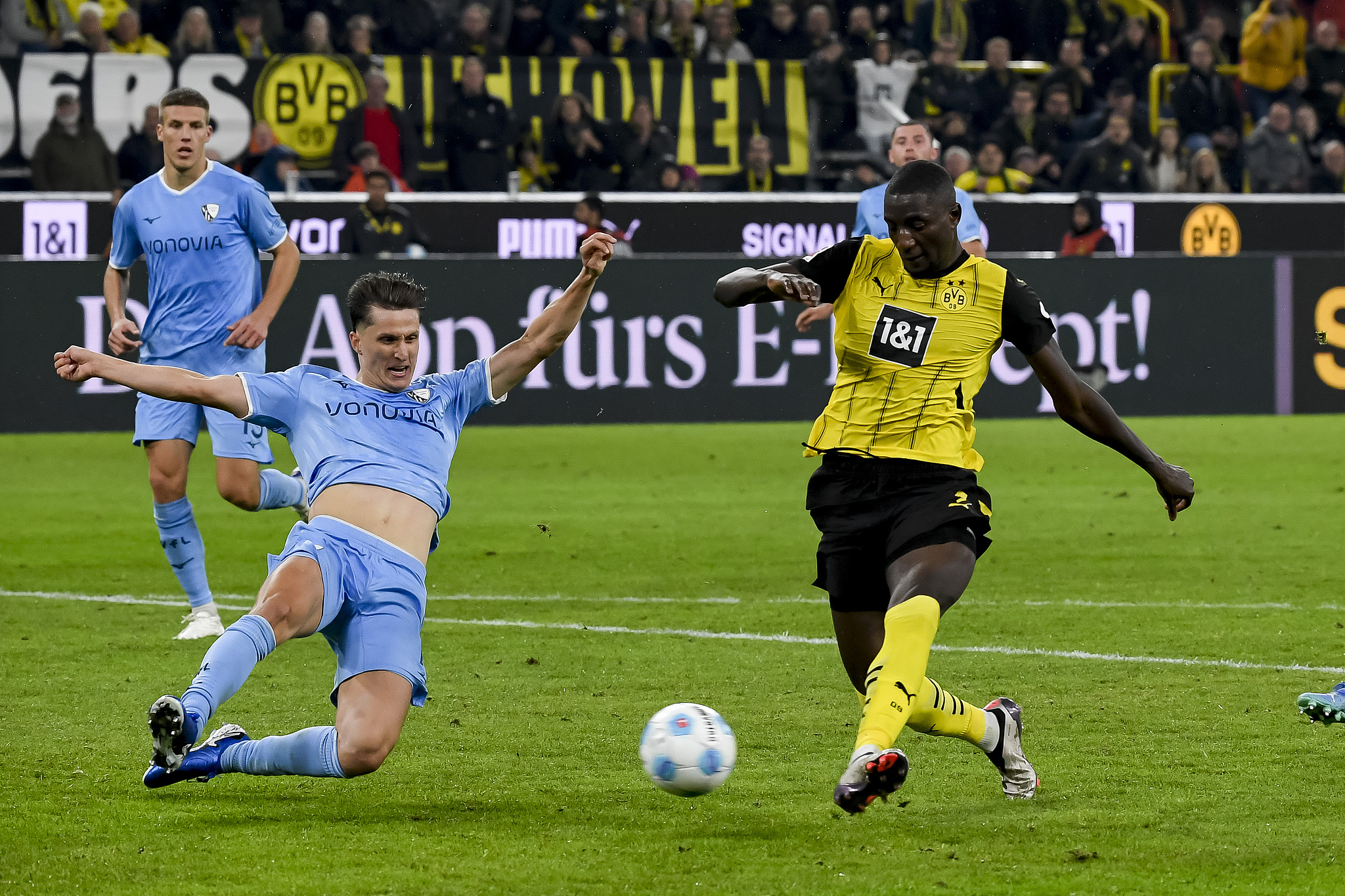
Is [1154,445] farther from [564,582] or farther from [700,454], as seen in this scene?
[564,582]

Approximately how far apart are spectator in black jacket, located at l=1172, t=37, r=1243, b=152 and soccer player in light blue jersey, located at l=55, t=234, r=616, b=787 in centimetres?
1774

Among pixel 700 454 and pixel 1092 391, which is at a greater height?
pixel 1092 391

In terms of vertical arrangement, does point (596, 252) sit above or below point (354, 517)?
above

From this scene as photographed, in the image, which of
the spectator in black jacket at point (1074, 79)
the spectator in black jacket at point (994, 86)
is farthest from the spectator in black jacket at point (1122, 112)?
the spectator in black jacket at point (994, 86)

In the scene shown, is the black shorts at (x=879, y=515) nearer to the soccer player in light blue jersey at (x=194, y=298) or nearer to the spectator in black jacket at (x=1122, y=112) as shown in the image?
the soccer player in light blue jersey at (x=194, y=298)

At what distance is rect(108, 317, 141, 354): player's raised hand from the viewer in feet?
22.0

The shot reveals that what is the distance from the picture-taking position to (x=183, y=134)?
296 inches

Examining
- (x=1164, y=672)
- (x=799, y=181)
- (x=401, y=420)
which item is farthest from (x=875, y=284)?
(x=799, y=181)

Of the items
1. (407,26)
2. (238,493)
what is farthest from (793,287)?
(407,26)

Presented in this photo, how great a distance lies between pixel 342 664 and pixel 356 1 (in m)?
16.1

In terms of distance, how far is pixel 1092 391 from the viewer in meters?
4.85

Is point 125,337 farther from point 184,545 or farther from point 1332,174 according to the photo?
point 1332,174

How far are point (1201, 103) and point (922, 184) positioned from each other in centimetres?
1818

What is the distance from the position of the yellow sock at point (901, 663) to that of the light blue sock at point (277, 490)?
4092mm
